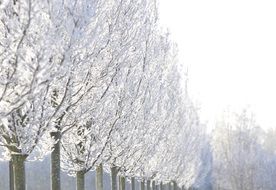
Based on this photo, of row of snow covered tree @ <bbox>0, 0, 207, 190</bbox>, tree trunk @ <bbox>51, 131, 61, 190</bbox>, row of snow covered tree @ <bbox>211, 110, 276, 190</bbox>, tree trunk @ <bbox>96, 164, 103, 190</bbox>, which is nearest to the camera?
row of snow covered tree @ <bbox>0, 0, 207, 190</bbox>

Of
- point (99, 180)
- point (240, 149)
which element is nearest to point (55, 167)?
point (99, 180)

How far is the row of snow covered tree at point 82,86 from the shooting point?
5758 mm

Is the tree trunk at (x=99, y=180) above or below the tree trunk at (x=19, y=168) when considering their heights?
below

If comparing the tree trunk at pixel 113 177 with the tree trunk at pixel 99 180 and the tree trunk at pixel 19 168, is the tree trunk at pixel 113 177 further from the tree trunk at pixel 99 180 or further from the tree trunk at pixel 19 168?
the tree trunk at pixel 19 168

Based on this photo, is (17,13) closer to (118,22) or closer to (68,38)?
(68,38)

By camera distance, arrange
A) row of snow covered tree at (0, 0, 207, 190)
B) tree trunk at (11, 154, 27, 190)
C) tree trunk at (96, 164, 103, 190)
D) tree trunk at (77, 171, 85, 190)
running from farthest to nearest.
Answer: tree trunk at (96, 164, 103, 190) → tree trunk at (77, 171, 85, 190) → tree trunk at (11, 154, 27, 190) → row of snow covered tree at (0, 0, 207, 190)

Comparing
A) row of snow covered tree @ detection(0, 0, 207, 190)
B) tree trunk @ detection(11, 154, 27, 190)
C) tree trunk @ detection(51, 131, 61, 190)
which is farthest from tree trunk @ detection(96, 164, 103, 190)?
tree trunk @ detection(11, 154, 27, 190)

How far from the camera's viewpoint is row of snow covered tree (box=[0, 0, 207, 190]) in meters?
5.76

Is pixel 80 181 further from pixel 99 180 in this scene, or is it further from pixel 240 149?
pixel 240 149

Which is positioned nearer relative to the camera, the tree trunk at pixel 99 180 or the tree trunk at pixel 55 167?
the tree trunk at pixel 55 167

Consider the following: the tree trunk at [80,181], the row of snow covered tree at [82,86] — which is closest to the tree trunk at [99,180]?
the row of snow covered tree at [82,86]

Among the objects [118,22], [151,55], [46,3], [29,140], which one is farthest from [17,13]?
[151,55]

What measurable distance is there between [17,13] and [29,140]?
7.60 feet

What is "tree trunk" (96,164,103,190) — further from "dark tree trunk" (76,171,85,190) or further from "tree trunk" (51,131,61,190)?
"tree trunk" (51,131,61,190)
